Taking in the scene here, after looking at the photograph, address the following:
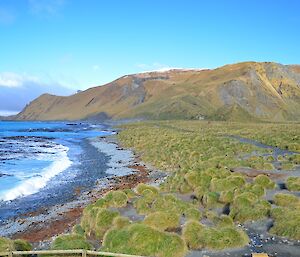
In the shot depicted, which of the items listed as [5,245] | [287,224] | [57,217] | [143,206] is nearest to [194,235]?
[287,224]

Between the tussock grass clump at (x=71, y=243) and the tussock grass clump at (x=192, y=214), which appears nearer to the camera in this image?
the tussock grass clump at (x=71, y=243)

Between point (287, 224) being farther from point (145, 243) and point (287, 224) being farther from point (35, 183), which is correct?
point (35, 183)

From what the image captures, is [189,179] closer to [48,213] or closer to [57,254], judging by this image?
[48,213]

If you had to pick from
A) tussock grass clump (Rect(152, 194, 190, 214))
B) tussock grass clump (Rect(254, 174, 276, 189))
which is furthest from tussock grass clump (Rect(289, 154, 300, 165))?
tussock grass clump (Rect(152, 194, 190, 214))

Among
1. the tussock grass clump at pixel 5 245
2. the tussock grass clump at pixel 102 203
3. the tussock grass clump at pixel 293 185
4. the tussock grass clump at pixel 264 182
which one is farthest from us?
the tussock grass clump at pixel 264 182

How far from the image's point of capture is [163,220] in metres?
13.2

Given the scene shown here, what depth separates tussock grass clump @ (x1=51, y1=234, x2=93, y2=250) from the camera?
37.3ft

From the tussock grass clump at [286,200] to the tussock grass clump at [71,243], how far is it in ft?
25.5

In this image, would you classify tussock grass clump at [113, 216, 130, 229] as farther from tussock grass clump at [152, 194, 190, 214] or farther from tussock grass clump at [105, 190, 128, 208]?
tussock grass clump at [105, 190, 128, 208]

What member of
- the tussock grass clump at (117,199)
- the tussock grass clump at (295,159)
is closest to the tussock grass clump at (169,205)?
the tussock grass clump at (117,199)

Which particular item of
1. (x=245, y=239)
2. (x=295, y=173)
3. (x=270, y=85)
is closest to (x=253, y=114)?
(x=270, y=85)

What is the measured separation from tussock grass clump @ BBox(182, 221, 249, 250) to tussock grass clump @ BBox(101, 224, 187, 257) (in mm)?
576

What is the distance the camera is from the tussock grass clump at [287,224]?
39.3ft

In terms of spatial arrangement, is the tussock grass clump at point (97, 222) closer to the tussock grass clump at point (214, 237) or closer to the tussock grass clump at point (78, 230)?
the tussock grass clump at point (78, 230)
